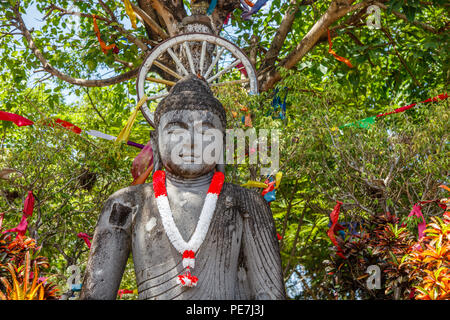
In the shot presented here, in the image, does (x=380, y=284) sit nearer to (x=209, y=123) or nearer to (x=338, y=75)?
Answer: (x=209, y=123)

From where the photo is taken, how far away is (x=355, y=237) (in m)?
5.42

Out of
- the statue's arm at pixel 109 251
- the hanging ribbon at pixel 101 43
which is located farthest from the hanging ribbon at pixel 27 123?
the statue's arm at pixel 109 251

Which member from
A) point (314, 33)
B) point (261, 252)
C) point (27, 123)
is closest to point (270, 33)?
point (314, 33)

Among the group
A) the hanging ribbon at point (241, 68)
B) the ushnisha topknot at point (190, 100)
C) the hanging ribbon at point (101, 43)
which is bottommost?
the ushnisha topknot at point (190, 100)

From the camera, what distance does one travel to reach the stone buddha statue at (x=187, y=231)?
399cm

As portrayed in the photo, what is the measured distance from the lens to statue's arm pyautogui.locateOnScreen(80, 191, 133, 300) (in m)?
3.97

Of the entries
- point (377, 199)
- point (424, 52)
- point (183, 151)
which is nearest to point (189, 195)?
point (183, 151)

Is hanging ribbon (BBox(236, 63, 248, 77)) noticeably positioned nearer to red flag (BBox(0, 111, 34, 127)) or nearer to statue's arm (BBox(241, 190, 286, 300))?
statue's arm (BBox(241, 190, 286, 300))

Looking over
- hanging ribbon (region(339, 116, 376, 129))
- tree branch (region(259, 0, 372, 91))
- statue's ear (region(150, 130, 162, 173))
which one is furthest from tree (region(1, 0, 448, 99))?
statue's ear (region(150, 130, 162, 173))

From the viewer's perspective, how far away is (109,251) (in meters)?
4.11

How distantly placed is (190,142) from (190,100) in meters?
0.35

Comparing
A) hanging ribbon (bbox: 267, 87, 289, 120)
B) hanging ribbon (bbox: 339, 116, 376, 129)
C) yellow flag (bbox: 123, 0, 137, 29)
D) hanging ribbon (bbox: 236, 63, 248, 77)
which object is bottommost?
hanging ribbon (bbox: 339, 116, 376, 129)

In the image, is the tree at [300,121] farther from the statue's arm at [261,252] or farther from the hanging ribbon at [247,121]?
the statue's arm at [261,252]

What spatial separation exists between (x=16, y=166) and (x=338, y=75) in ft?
15.4
